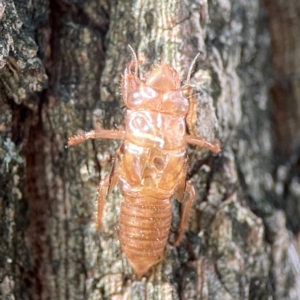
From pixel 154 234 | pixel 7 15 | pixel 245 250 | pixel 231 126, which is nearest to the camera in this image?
pixel 7 15

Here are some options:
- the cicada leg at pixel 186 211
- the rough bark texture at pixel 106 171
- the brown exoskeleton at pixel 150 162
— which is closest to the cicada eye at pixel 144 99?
the brown exoskeleton at pixel 150 162

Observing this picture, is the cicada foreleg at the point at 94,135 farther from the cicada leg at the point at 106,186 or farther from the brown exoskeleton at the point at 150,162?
the cicada leg at the point at 106,186

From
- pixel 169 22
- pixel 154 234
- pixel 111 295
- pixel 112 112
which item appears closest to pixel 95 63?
pixel 112 112

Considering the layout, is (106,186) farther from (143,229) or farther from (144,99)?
(144,99)

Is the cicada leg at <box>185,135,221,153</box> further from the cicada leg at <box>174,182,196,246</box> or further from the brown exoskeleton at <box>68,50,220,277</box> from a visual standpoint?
the cicada leg at <box>174,182,196,246</box>

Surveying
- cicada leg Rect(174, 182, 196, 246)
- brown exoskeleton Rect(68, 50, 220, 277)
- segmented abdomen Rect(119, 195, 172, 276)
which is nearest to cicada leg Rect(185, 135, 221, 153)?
brown exoskeleton Rect(68, 50, 220, 277)

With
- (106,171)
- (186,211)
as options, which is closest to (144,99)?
(106,171)

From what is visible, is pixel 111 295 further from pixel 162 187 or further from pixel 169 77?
pixel 169 77

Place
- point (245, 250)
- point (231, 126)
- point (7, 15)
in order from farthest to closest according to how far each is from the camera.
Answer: point (231, 126) → point (245, 250) → point (7, 15)

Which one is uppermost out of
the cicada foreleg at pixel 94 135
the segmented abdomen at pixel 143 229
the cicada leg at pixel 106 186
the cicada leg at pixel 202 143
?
the cicada foreleg at pixel 94 135
